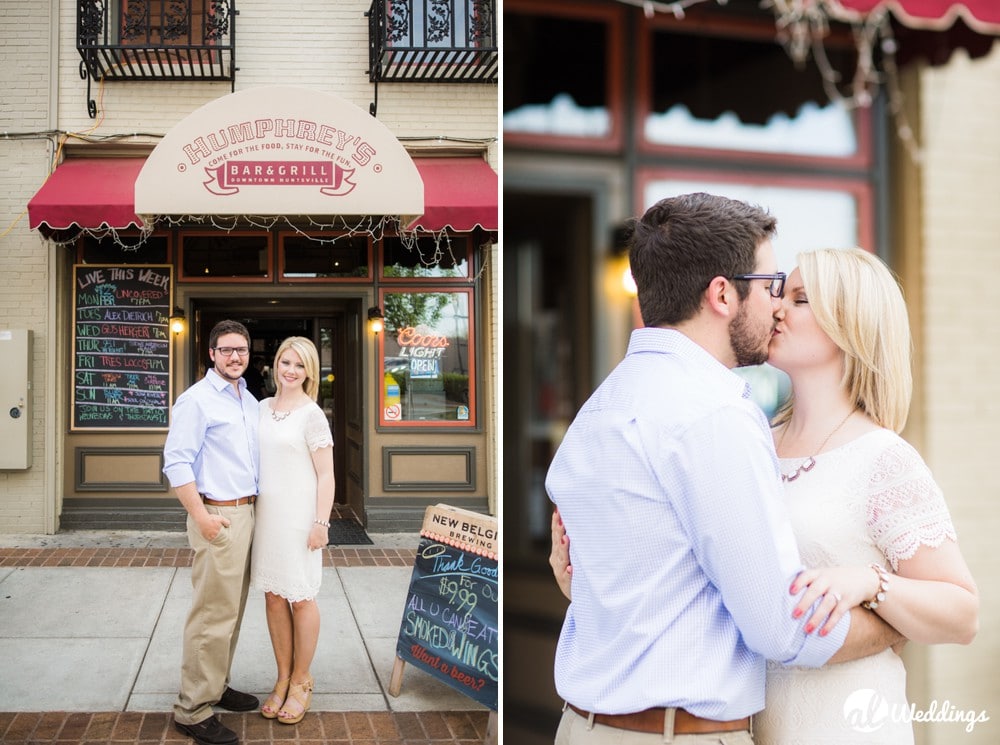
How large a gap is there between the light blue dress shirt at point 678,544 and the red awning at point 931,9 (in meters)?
1.24

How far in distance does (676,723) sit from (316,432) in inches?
92.6

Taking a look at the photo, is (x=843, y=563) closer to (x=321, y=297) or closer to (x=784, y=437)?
(x=784, y=437)

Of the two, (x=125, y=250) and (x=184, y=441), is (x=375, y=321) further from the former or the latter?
(x=184, y=441)

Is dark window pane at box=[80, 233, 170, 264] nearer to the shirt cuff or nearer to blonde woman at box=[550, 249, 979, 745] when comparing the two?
the shirt cuff

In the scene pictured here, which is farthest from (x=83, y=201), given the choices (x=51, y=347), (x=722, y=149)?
(x=722, y=149)

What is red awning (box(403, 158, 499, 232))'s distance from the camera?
18.1 ft

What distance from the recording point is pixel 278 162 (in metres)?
4.21

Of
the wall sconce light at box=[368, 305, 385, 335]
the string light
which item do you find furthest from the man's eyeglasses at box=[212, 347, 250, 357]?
the wall sconce light at box=[368, 305, 385, 335]

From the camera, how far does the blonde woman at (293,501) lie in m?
3.62

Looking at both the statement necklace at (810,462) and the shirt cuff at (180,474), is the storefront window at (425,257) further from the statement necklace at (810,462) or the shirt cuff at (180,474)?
the statement necklace at (810,462)

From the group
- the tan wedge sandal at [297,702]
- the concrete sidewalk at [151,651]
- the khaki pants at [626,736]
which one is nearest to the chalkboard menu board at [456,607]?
the concrete sidewalk at [151,651]

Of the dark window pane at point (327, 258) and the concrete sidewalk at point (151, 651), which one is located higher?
the dark window pane at point (327, 258)

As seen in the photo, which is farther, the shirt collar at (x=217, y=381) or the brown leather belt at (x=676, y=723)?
the shirt collar at (x=217, y=381)

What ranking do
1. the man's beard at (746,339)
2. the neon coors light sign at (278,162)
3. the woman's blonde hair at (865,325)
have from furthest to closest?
A: 1. the neon coors light sign at (278,162)
2. the woman's blonde hair at (865,325)
3. the man's beard at (746,339)
